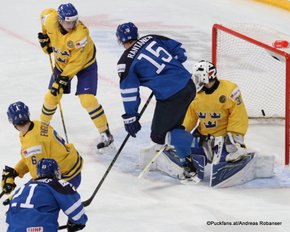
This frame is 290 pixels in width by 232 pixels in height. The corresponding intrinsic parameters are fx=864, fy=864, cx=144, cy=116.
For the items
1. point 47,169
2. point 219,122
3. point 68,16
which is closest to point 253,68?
point 219,122

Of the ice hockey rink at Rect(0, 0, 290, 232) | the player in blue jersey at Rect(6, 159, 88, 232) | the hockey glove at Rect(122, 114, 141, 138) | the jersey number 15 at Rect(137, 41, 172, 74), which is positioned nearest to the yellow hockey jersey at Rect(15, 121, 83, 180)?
the ice hockey rink at Rect(0, 0, 290, 232)

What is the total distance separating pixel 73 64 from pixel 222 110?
1.12 m

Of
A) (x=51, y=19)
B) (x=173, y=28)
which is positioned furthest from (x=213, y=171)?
(x=173, y=28)

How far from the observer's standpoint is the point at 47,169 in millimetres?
3990

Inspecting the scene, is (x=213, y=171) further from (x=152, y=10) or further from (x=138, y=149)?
(x=152, y=10)

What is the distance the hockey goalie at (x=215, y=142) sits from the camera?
5.32 meters

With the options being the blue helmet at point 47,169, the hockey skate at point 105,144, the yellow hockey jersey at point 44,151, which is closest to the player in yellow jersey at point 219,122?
the hockey skate at point 105,144

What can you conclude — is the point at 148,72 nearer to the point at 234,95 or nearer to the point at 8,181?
the point at 234,95

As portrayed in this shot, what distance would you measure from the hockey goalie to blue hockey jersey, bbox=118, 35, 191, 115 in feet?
0.61

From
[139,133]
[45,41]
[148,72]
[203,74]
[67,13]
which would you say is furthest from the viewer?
[139,133]

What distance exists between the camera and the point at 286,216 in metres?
4.87

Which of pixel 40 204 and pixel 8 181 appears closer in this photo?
pixel 40 204

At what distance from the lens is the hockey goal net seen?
6.26m

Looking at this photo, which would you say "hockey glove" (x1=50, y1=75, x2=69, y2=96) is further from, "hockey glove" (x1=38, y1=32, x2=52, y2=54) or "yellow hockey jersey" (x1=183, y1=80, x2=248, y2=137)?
"yellow hockey jersey" (x1=183, y1=80, x2=248, y2=137)
